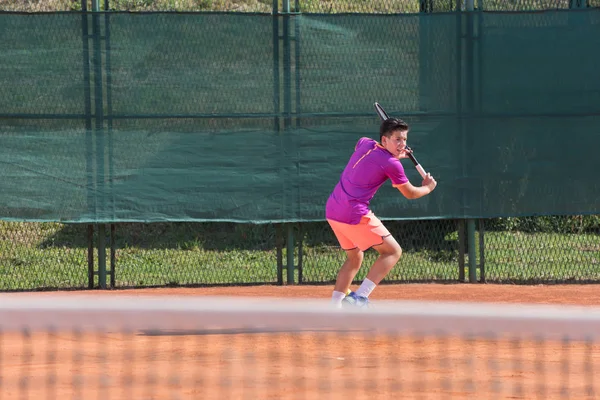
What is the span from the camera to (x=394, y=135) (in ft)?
21.3

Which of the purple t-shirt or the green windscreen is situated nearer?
the purple t-shirt

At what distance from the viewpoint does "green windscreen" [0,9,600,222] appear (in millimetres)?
8297

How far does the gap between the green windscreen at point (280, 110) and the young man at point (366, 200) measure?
195cm

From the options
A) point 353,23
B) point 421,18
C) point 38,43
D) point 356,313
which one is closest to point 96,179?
point 38,43

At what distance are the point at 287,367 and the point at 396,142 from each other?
1998 mm

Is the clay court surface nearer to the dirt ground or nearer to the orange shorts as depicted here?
the orange shorts

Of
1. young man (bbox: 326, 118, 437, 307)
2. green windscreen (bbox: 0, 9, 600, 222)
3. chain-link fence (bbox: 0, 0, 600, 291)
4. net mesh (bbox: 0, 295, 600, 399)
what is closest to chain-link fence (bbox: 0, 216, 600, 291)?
chain-link fence (bbox: 0, 0, 600, 291)

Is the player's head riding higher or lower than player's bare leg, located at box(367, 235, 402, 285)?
higher

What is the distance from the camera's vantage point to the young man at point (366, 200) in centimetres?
645

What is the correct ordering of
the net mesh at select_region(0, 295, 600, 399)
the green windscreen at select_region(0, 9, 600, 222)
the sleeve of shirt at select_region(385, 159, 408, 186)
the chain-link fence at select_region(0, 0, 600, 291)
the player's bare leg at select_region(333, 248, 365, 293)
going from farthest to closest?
the chain-link fence at select_region(0, 0, 600, 291) → the green windscreen at select_region(0, 9, 600, 222) → the player's bare leg at select_region(333, 248, 365, 293) → the sleeve of shirt at select_region(385, 159, 408, 186) → the net mesh at select_region(0, 295, 600, 399)

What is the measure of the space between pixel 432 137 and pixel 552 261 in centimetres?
182

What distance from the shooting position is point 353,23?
28.0ft

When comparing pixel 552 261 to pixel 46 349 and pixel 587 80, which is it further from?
pixel 46 349

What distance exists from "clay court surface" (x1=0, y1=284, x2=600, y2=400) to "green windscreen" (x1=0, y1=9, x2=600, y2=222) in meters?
2.40
